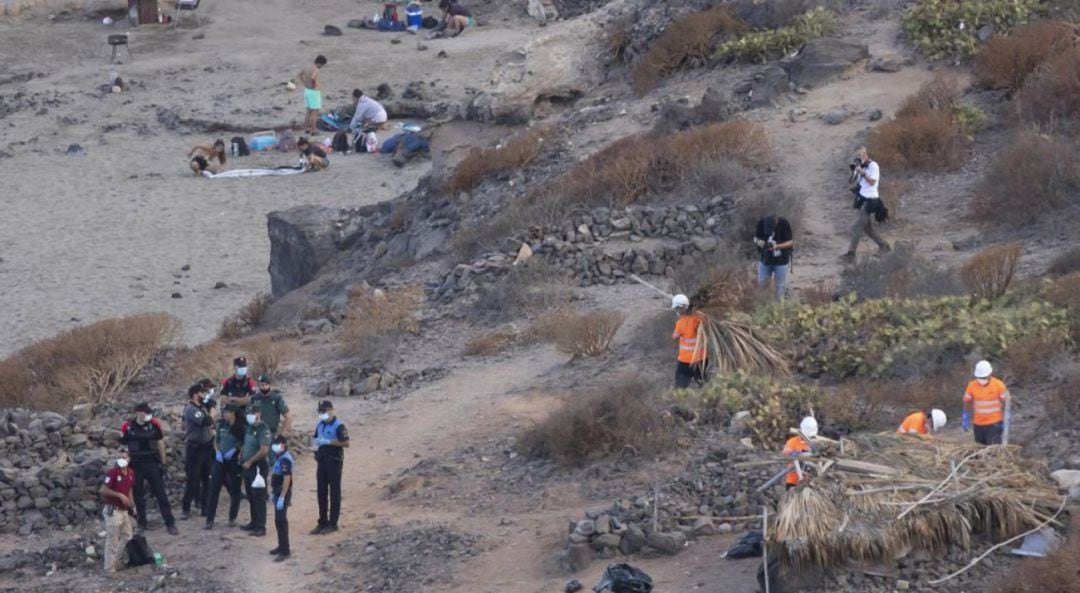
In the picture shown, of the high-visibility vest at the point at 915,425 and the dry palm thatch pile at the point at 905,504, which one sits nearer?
the dry palm thatch pile at the point at 905,504

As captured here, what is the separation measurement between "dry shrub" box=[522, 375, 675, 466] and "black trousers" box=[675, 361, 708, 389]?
1.47 ft

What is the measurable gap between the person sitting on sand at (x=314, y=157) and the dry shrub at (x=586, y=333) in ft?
43.7

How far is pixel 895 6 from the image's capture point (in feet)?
88.2

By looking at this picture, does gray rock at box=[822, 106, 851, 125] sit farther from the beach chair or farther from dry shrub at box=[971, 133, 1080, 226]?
the beach chair

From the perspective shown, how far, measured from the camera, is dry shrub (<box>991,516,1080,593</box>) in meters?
10.7

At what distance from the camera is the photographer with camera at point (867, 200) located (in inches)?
786

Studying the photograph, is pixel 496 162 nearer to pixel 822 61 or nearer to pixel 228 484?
pixel 822 61

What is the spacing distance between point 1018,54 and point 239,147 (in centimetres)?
1438

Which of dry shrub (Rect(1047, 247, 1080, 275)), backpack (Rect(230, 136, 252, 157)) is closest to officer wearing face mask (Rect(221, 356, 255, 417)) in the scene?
dry shrub (Rect(1047, 247, 1080, 275))

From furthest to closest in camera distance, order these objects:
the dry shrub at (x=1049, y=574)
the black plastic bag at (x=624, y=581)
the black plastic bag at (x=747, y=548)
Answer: the black plastic bag at (x=747, y=548)
the black plastic bag at (x=624, y=581)
the dry shrub at (x=1049, y=574)

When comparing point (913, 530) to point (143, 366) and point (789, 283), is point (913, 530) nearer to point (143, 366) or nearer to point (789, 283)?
point (789, 283)

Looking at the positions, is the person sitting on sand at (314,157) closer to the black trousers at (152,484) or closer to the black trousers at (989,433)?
the black trousers at (152,484)

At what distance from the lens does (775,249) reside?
731 inches

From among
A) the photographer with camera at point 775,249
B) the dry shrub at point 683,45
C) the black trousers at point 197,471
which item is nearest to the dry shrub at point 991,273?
the photographer with camera at point 775,249
